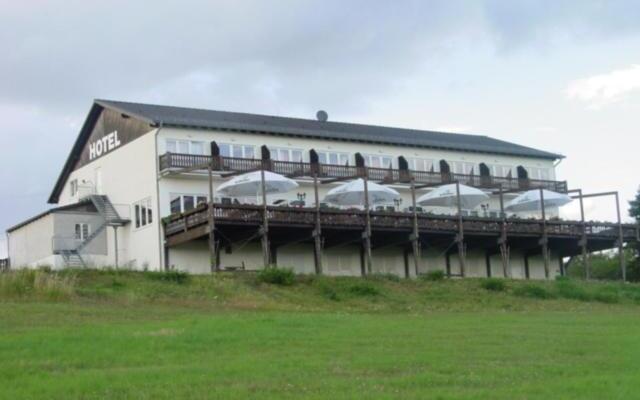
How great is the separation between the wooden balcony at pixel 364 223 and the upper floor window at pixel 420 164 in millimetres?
7075

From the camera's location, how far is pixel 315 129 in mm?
60562

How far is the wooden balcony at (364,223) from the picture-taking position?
48.2 metres

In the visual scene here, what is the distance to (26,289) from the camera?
32.8 metres

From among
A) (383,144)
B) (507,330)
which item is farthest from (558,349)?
(383,144)

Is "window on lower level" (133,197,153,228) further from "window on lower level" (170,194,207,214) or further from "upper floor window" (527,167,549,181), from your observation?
"upper floor window" (527,167,549,181)

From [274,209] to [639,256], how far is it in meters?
30.8

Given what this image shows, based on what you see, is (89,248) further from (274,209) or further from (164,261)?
(274,209)

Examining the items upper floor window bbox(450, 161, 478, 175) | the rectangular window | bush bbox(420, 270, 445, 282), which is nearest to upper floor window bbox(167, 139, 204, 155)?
the rectangular window

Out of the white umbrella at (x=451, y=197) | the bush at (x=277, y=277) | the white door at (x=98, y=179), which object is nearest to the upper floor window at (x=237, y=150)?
the white door at (x=98, y=179)

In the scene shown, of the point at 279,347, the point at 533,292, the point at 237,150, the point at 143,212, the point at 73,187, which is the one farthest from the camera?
the point at 73,187

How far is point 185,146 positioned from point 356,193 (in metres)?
8.38

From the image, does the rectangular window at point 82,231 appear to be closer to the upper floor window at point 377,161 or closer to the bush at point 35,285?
the upper floor window at point 377,161

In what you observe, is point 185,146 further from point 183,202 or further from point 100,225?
point 100,225

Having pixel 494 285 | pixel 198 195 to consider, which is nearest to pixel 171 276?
pixel 494 285
